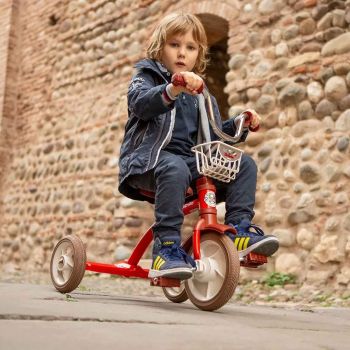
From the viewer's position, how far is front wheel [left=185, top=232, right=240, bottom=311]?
1.98 m

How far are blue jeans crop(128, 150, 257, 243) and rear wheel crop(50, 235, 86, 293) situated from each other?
412 millimetres

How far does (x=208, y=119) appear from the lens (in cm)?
233

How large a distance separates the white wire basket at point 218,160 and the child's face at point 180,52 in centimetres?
41

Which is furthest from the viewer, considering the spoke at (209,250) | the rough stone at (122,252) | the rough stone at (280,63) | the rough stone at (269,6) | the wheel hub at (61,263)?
the rough stone at (122,252)

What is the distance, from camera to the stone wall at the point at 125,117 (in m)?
3.99

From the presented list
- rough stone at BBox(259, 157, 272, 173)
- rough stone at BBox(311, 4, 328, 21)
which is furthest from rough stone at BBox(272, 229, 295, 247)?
rough stone at BBox(311, 4, 328, 21)

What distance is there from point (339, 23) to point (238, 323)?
3.12 metres

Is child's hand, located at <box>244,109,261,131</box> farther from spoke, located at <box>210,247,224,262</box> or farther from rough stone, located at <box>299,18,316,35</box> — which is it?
rough stone, located at <box>299,18,316,35</box>

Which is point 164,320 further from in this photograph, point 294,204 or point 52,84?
point 52,84

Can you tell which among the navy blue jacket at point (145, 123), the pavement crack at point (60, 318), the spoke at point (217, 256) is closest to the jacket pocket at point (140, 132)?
the navy blue jacket at point (145, 123)

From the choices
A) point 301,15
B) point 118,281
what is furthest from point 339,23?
point 118,281

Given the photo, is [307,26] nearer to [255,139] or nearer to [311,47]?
[311,47]

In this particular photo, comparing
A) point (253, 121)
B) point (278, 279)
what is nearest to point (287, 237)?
point (278, 279)

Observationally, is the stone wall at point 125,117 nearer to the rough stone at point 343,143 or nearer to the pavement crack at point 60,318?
the rough stone at point 343,143
